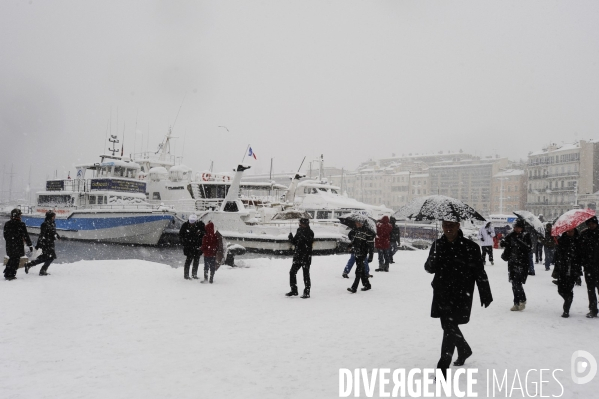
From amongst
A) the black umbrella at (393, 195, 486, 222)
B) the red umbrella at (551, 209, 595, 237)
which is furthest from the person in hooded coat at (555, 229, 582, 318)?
the black umbrella at (393, 195, 486, 222)

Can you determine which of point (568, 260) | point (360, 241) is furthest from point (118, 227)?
point (568, 260)

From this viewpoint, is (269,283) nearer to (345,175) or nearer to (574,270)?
(574,270)

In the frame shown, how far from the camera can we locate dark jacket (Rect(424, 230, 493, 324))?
4.66m

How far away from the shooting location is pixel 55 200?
33.2 metres

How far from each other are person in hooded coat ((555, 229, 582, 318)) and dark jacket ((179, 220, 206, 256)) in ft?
25.8

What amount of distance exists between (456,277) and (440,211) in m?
4.75

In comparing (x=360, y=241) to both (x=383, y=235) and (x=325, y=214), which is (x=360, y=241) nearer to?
(x=383, y=235)

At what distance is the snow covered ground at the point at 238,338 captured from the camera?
454cm

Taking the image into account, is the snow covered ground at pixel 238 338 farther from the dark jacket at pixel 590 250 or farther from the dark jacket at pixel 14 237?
the dark jacket at pixel 590 250

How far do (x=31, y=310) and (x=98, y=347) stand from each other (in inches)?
103

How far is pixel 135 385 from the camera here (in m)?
4.46

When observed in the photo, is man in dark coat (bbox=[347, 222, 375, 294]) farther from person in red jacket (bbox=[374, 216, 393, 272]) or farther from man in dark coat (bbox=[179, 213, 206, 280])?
man in dark coat (bbox=[179, 213, 206, 280])

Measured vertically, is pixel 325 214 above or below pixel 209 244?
above

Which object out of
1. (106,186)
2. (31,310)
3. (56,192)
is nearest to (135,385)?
(31,310)
